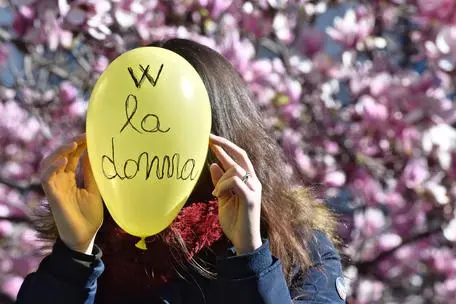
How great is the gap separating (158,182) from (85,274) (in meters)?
0.21

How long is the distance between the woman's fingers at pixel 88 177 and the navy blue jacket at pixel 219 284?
0.09m

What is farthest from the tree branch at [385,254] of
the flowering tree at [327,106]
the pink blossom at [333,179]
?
the pink blossom at [333,179]

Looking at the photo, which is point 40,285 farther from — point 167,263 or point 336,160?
point 336,160

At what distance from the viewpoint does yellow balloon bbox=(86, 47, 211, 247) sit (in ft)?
4.05

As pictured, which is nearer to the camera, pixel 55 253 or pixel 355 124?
pixel 55 253

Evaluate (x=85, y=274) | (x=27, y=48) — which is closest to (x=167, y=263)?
(x=85, y=274)

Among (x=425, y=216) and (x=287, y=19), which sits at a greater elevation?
(x=287, y=19)

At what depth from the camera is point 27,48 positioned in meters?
2.48

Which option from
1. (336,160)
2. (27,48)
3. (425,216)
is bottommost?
(425,216)

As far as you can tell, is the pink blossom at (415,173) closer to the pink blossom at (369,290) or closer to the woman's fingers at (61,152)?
the pink blossom at (369,290)

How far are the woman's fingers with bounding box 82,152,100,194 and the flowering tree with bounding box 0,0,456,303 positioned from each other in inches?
41.1

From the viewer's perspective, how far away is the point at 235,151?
4.32 ft

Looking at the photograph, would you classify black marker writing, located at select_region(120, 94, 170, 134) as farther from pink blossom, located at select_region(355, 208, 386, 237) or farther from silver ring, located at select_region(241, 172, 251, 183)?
pink blossom, located at select_region(355, 208, 386, 237)

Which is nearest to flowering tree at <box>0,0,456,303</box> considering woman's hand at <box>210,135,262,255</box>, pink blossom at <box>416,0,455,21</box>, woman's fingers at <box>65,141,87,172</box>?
pink blossom at <box>416,0,455,21</box>
